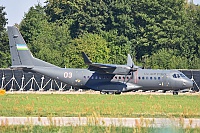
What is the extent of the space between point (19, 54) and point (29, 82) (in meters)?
10.0

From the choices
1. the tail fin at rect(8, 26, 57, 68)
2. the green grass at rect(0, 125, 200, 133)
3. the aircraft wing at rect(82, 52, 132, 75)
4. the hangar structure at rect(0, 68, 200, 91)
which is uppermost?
the tail fin at rect(8, 26, 57, 68)

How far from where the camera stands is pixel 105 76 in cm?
4950

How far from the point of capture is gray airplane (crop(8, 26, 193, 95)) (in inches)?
1923

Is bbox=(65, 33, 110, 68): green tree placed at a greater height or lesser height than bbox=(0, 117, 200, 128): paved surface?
greater

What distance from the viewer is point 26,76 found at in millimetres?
58906

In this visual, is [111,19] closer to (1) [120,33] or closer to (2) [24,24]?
(1) [120,33]

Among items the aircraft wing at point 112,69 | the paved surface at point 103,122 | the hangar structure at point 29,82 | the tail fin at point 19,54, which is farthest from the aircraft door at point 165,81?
the paved surface at point 103,122

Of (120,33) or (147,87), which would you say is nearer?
(147,87)

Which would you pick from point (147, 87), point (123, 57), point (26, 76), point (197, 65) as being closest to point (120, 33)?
point (123, 57)

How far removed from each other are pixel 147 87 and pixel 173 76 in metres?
2.40

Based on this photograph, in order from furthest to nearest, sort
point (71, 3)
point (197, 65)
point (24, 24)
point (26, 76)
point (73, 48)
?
point (71, 3) < point (24, 24) < point (73, 48) < point (197, 65) < point (26, 76)

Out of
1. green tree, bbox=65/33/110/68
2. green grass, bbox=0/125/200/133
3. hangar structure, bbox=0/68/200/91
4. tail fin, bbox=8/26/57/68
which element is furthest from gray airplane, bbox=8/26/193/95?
green grass, bbox=0/125/200/133

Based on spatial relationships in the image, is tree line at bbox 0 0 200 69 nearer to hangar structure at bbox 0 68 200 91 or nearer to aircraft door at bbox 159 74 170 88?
hangar structure at bbox 0 68 200 91

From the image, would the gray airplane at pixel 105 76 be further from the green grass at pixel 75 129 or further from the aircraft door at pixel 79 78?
the green grass at pixel 75 129
